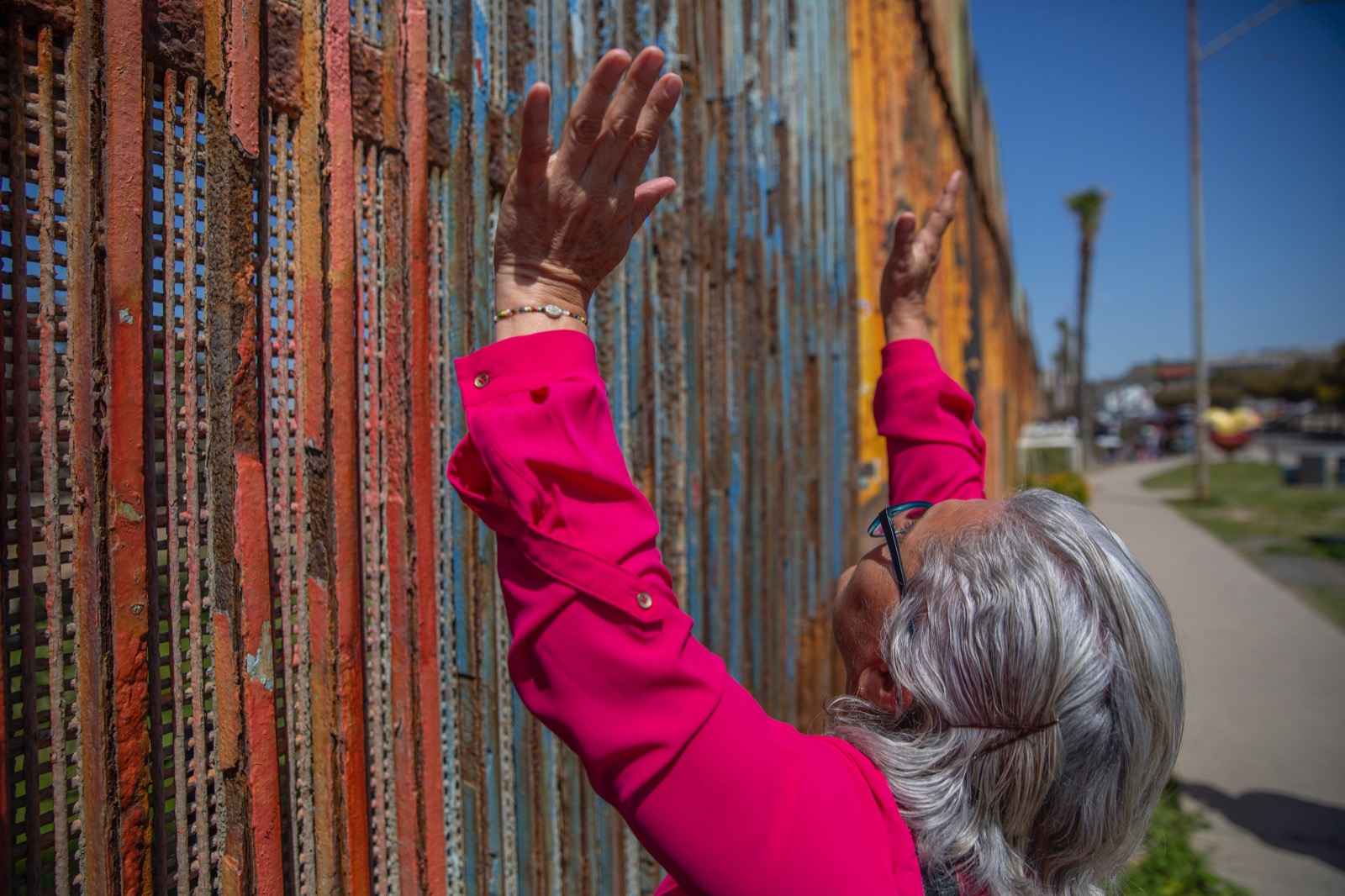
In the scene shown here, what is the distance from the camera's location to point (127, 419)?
3.10 ft

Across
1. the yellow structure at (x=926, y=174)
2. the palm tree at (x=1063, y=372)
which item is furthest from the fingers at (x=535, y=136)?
the palm tree at (x=1063, y=372)

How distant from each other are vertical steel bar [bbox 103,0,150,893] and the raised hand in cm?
150

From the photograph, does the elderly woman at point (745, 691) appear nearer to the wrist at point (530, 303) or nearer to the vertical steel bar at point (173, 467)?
the wrist at point (530, 303)

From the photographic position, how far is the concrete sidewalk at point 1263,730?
12.8 ft

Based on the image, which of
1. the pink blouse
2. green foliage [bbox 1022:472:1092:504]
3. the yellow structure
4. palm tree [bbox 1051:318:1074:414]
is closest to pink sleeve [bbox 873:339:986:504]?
the yellow structure

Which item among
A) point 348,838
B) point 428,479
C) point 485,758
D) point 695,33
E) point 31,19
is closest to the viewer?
point 31,19

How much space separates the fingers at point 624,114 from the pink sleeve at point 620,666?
201 mm

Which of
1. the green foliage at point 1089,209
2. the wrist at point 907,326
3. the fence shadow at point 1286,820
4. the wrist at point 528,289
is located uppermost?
the green foliage at point 1089,209

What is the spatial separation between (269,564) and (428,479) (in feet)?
1.06

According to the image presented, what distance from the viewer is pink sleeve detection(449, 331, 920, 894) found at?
0.84 m

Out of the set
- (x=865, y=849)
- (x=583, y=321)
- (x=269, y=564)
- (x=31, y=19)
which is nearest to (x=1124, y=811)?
(x=865, y=849)

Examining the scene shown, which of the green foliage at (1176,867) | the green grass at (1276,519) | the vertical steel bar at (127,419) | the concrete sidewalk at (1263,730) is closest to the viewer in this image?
the vertical steel bar at (127,419)

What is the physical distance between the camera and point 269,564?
1098 mm

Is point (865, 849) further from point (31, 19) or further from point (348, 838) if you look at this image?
point (31, 19)
